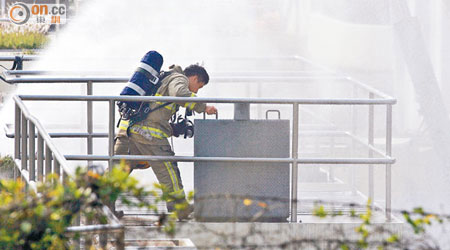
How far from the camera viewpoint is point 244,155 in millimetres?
7152

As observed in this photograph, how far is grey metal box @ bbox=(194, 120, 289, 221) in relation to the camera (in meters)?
7.12

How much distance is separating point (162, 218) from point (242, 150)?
3.38 meters

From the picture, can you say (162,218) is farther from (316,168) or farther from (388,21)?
(388,21)

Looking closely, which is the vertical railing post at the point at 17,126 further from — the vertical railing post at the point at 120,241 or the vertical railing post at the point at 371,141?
the vertical railing post at the point at 120,241

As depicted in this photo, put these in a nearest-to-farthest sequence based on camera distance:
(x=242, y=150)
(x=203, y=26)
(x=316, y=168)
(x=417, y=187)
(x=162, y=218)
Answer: (x=162, y=218) → (x=242, y=150) → (x=316, y=168) → (x=417, y=187) → (x=203, y=26)

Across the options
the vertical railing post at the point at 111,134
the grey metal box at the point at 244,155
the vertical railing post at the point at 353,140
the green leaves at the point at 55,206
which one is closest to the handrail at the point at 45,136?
the vertical railing post at the point at 111,134

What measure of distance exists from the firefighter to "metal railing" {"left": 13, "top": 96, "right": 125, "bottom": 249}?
2.52ft

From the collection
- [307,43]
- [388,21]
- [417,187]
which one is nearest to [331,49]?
[307,43]

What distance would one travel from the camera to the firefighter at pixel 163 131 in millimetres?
7566

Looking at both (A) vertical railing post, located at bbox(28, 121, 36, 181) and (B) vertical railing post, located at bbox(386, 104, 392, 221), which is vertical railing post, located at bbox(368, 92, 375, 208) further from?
(A) vertical railing post, located at bbox(28, 121, 36, 181)

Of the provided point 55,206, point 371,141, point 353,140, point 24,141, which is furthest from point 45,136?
point 353,140

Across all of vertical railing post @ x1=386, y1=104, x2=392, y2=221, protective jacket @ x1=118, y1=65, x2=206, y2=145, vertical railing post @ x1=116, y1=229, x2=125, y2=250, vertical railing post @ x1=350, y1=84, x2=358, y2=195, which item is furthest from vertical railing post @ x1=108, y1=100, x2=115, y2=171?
vertical railing post @ x1=116, y1=229, x2=125, y2=250

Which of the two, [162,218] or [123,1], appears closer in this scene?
[162,218]

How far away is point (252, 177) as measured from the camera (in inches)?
282
